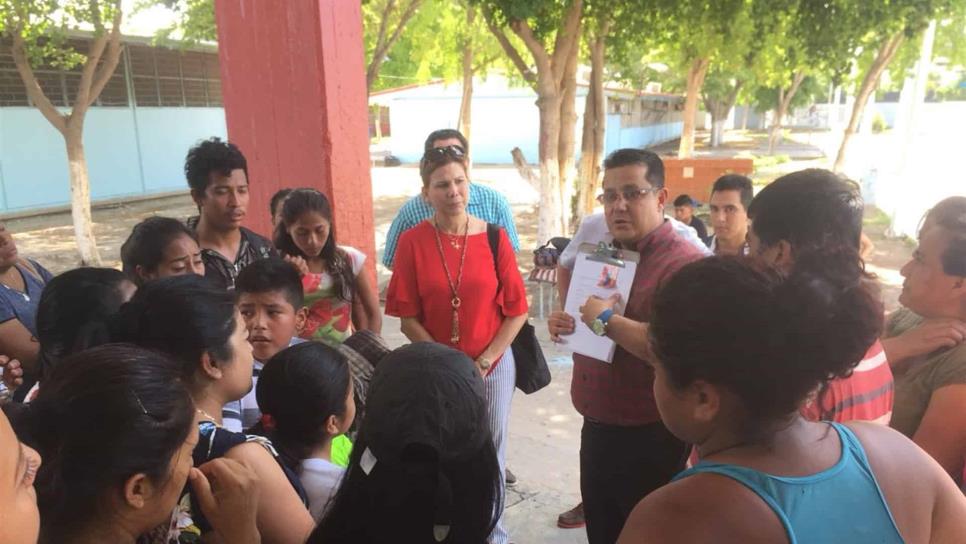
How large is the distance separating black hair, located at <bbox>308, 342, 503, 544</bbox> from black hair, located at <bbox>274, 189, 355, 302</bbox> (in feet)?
5.26

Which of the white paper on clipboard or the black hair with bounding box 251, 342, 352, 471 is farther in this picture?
the white paper on clipboard

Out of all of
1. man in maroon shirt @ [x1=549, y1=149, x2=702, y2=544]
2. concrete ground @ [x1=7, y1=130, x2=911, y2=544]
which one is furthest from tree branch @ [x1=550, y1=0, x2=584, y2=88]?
man in maroon shirt @ [x1=549, y1=149, x2=702, y2=544]

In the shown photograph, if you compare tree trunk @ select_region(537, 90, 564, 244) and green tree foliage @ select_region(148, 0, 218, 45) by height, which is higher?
green tree foliage @ select_region(148, 0, 218, 45)

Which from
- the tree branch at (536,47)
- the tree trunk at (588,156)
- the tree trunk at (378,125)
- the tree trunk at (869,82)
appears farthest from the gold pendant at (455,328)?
the tree trunk at (378,125)

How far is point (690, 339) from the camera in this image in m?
1.02

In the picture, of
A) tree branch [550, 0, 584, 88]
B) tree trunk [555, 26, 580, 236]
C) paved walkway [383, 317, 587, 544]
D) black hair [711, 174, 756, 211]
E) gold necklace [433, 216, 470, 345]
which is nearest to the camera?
gold necklace [433, 216, 470, 345]

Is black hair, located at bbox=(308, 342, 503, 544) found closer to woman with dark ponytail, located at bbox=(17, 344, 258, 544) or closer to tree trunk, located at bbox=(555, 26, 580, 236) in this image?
woman with dark ponytail, located at bbox=(17, 344, 258, 544)

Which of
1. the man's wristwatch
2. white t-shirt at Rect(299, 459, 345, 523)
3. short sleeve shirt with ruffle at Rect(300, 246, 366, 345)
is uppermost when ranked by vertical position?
the man's wristwatch

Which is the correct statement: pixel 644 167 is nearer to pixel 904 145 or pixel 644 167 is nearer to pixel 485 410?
pixel 485 410

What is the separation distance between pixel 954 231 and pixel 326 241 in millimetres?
2157

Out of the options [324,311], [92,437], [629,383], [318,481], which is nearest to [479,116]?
[324,311]

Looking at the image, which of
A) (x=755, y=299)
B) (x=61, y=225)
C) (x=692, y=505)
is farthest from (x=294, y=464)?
(x=61, y=225)

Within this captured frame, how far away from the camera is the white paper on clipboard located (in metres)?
2.17

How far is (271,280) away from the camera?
7.14ft
